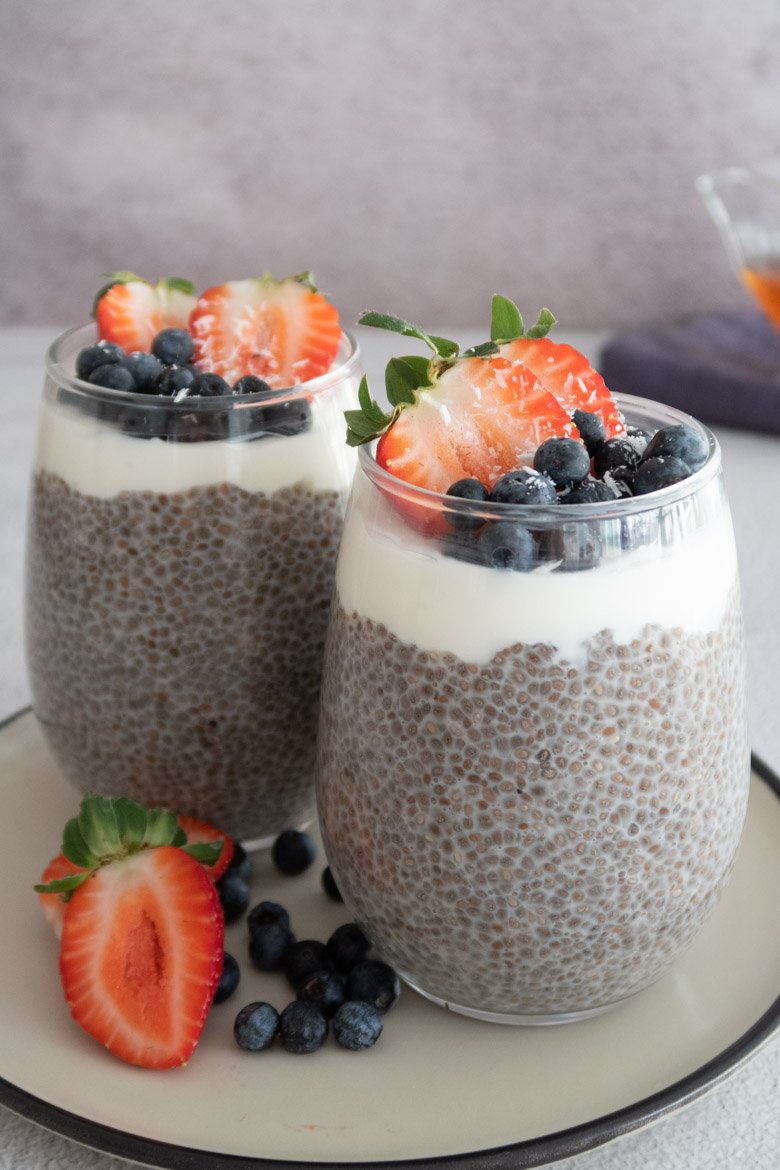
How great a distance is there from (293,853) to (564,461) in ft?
1.20

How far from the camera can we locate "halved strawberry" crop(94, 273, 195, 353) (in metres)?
0.83

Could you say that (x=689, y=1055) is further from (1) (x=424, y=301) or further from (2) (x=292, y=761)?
(1) (x=424, y=301)

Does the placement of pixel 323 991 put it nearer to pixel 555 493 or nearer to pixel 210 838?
pixel 210 838

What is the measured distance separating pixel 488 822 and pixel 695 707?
117 millimetres

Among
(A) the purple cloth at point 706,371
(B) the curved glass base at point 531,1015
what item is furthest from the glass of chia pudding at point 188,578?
(A) the purple cloth at point 706,371

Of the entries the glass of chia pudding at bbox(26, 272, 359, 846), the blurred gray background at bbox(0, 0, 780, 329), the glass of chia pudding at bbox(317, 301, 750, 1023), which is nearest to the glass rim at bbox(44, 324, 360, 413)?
the glass of chia pudding at bbox(26, 272, 359, 846)

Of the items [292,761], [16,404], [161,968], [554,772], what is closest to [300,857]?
[292,761]

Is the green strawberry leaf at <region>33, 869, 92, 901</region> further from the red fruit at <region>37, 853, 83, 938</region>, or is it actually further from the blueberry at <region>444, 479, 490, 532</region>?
the blueberry at <region>444, 479, 490, 532</region>

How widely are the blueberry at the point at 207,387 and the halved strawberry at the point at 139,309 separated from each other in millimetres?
95

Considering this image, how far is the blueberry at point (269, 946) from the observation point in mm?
758

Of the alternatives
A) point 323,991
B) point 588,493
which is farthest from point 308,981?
point 588,493

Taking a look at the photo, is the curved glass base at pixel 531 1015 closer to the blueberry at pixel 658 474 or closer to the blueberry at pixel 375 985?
the blueberry at pixel 375 985

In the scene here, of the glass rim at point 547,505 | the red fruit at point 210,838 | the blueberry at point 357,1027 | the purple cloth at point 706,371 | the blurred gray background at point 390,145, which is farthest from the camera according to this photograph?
the blurred gray background at point 390,145

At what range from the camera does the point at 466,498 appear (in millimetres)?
602
